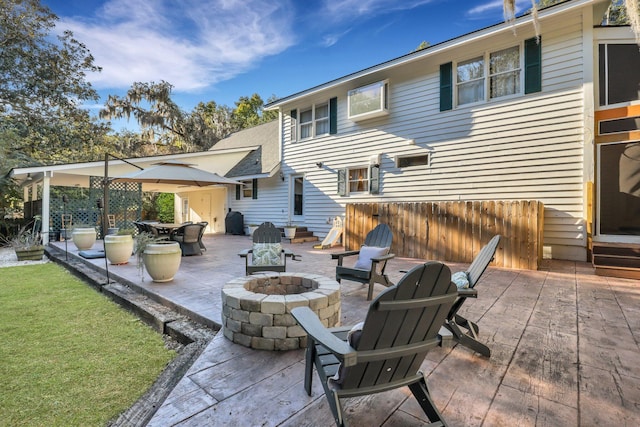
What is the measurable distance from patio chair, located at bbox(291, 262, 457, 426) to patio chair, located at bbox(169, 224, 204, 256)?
6.26 metres

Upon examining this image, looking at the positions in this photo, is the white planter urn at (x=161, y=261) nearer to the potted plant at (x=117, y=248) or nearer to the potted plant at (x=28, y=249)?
the potted plant at (x=117, y=248)

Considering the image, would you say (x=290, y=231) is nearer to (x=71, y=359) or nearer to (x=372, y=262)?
(x=372, y=262)

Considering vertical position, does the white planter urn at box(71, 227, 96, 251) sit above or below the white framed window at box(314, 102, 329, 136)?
below

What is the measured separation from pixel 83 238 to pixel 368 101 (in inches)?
332

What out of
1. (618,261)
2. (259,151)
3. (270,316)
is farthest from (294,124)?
(270,316)

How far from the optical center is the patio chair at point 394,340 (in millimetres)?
1363

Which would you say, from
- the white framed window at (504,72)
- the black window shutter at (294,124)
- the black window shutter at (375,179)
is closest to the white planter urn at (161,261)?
the black window shutter at (375,179)

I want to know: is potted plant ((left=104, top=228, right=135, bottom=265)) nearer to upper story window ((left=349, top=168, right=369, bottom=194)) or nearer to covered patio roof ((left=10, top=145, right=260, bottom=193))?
covered patio roof ((left=10, top=145, right=260, bottom=193))

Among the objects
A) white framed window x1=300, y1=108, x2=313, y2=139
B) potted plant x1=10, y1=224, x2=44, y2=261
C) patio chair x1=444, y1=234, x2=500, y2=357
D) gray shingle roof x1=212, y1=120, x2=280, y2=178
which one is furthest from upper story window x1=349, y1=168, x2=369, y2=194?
potted plant x1=10, y1=224, x2=44, y2=261

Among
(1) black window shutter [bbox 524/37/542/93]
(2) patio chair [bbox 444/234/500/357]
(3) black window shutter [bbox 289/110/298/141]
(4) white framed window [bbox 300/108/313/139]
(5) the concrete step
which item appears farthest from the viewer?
(3) black window shutter [bbox 289/110/298/141]

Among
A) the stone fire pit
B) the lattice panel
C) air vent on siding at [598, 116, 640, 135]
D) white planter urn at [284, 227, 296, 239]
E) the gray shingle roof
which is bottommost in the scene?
the stone fire pit

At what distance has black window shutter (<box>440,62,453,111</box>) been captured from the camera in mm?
7613

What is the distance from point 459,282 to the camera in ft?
8.23

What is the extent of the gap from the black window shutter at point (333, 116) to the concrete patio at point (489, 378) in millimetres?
7233
